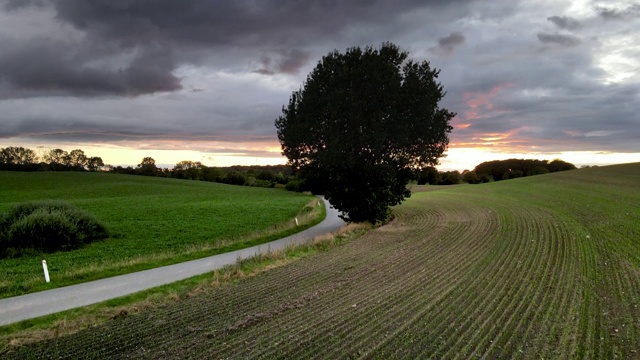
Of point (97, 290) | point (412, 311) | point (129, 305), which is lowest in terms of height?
point (97, 290)

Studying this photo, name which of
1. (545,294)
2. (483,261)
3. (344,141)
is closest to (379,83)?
(344,141)

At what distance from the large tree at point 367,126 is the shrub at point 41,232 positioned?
1672 centimetres

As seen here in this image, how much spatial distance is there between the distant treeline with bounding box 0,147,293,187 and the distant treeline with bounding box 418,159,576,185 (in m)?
43.3

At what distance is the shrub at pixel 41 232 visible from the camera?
76.8 ft

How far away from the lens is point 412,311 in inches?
448

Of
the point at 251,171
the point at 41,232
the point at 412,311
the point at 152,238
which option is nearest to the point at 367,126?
the point at 152,238

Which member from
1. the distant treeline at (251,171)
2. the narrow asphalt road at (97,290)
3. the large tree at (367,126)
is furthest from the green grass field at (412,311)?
the distant treeline at (251,171)

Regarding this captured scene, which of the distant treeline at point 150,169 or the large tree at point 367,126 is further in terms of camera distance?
the distant treeline at point 150,169

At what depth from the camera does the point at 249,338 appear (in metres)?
9.98

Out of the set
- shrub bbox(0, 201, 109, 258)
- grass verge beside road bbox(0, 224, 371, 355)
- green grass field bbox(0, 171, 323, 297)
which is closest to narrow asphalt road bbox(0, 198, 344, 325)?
grass verge beside road bbox(0, 224, 371, 355)

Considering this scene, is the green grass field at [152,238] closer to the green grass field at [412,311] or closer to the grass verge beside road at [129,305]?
the grass verge beside road at [129,305]

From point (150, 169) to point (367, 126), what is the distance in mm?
107404

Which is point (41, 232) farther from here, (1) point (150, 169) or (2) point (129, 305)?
(1) point (150, 169)

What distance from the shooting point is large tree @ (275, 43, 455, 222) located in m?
29.2
